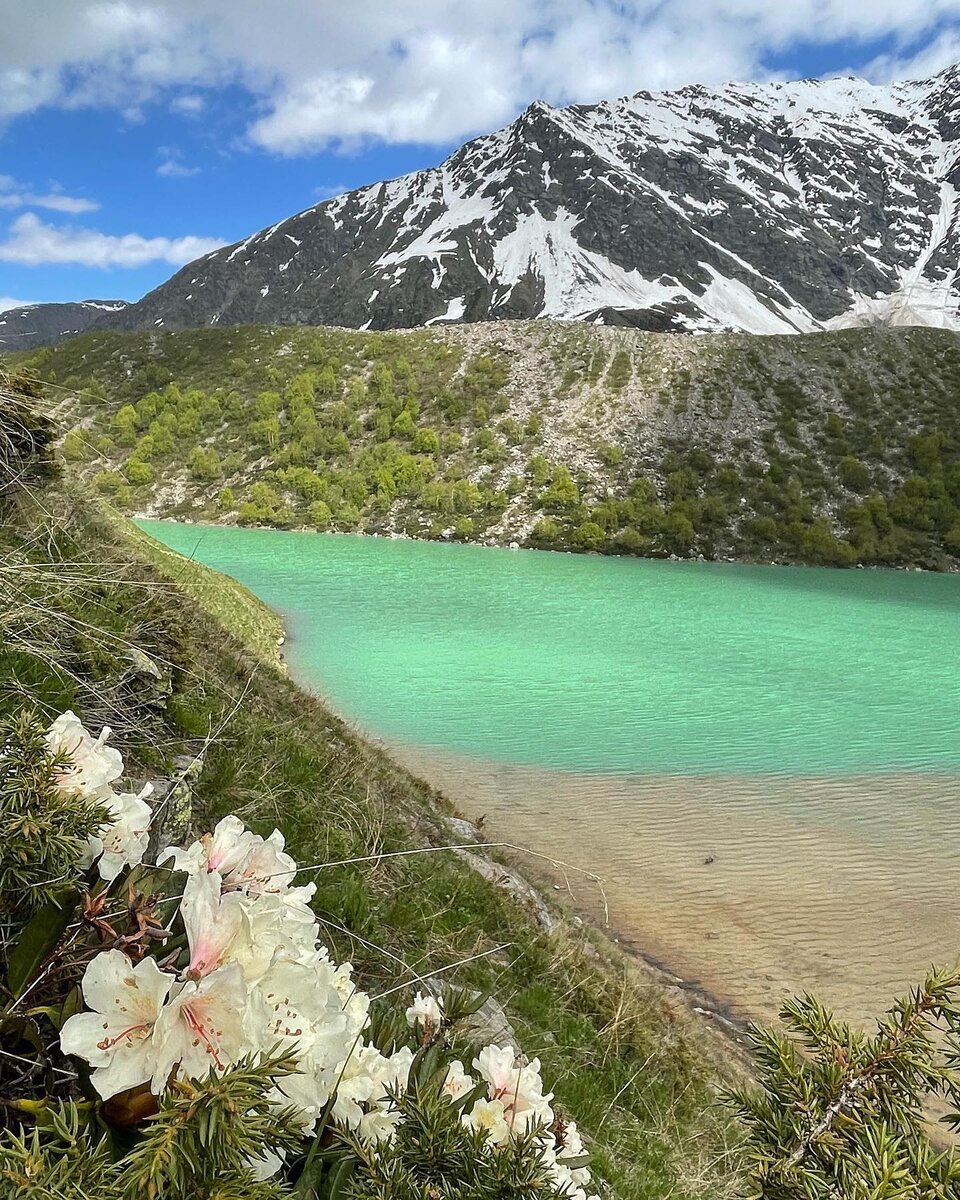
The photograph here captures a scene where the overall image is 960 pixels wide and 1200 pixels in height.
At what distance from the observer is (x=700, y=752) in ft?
53.2

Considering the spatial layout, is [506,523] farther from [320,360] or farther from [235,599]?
[235,599]

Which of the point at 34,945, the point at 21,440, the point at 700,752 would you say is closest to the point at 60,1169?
the point at 34,945

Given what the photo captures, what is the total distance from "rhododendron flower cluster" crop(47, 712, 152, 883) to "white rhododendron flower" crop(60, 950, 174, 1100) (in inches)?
14.1

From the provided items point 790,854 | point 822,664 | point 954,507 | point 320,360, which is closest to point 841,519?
point 954,507

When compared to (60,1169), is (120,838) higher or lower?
higher

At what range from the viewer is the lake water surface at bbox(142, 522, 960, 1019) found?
32.3 feet

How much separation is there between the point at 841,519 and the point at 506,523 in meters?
33.5

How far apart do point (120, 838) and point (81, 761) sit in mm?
198

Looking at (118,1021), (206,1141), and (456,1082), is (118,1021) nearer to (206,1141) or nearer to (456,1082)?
(206,1141)

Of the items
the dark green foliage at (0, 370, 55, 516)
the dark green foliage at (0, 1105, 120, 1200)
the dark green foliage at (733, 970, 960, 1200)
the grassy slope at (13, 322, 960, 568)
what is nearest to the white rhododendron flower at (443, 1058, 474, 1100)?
the dark green foliage at (733, 970, 960, 1200)

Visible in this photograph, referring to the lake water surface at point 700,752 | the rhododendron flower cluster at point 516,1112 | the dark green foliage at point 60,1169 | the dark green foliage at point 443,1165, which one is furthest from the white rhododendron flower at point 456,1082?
the lake water surface at point 700,752

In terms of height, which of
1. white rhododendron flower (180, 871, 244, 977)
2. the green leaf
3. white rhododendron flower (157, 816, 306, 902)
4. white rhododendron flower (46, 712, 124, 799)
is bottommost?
the green leaf

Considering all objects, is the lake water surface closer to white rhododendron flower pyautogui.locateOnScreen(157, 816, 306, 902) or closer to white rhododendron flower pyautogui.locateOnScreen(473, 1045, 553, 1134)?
white rhododendron flower pyautogui.locateOnScreen(473, 1045, 553, 1134)

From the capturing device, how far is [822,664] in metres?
25.9
